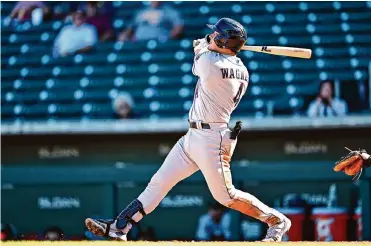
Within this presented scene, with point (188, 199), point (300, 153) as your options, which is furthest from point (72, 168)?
point (300, 153)

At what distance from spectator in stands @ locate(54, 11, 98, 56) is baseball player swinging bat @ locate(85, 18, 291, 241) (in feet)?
17.5

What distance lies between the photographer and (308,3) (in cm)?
1238

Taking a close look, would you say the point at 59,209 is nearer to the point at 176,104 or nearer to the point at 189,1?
the point at 176,104

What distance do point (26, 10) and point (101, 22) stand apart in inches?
41.7

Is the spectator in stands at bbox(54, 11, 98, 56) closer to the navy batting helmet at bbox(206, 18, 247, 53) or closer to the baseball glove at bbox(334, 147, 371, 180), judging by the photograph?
the navy batting helmet at bbox(206, 18, 247, 53)

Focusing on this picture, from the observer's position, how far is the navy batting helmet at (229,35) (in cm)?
717

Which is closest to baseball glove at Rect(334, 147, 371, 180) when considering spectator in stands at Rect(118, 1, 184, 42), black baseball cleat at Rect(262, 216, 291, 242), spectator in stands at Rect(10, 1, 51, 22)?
black baseball cleat at Rect(262, 216, 291, 242)

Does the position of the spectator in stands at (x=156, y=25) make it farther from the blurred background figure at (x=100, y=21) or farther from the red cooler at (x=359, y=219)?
the red cooler at (x=359, y=219)

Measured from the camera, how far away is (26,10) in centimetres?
1299

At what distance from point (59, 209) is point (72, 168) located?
57cm

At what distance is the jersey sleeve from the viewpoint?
708 centimetres

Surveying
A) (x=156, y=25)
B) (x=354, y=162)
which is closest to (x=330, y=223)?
(x=156, y=25)

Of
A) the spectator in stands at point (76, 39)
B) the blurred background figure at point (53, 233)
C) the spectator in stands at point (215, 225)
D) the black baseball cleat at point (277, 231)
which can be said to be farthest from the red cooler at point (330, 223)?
the black baseball cleat at point (277, 231)

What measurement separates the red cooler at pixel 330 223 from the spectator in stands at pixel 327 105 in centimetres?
104
